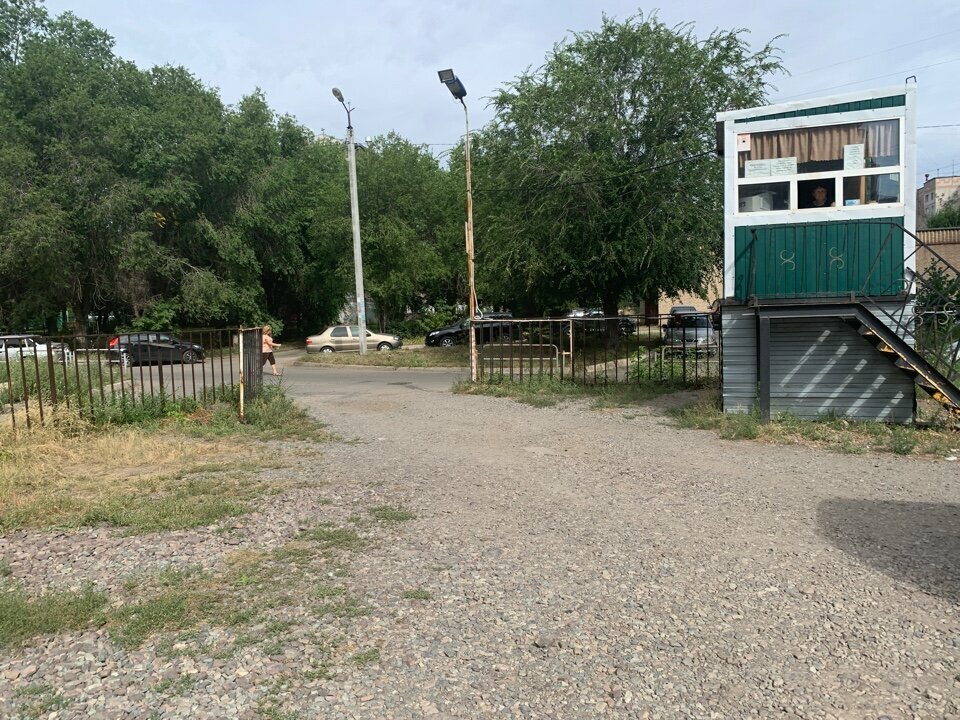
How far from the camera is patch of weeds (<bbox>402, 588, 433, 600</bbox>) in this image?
425cm

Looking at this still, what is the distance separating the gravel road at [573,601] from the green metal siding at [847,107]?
527 centimetres

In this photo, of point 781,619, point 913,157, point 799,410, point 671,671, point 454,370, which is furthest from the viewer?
point 454,370

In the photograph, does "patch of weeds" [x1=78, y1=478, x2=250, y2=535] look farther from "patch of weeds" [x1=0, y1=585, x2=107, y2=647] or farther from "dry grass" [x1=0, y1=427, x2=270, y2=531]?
"patch of weeds" [x1=0, y1=585, x2=107, y2=647]

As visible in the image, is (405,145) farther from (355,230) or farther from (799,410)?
(799,410)

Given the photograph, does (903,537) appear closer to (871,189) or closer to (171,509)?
(171,509)

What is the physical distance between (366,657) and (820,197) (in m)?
9.58

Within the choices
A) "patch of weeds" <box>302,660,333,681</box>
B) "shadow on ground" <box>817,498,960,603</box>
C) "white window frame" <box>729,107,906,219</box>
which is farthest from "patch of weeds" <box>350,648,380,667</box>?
"white window frame" <box>729,107,906,219</box>

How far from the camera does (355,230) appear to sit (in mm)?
25375

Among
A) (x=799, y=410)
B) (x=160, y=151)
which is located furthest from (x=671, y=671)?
(x=160, y=151)

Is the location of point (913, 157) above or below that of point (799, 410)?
above

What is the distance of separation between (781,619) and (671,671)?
0.93 m

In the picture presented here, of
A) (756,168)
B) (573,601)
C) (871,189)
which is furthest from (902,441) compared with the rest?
(573,601)

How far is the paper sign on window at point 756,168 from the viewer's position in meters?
10.5

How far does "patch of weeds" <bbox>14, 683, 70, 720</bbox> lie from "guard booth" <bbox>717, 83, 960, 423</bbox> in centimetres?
938
